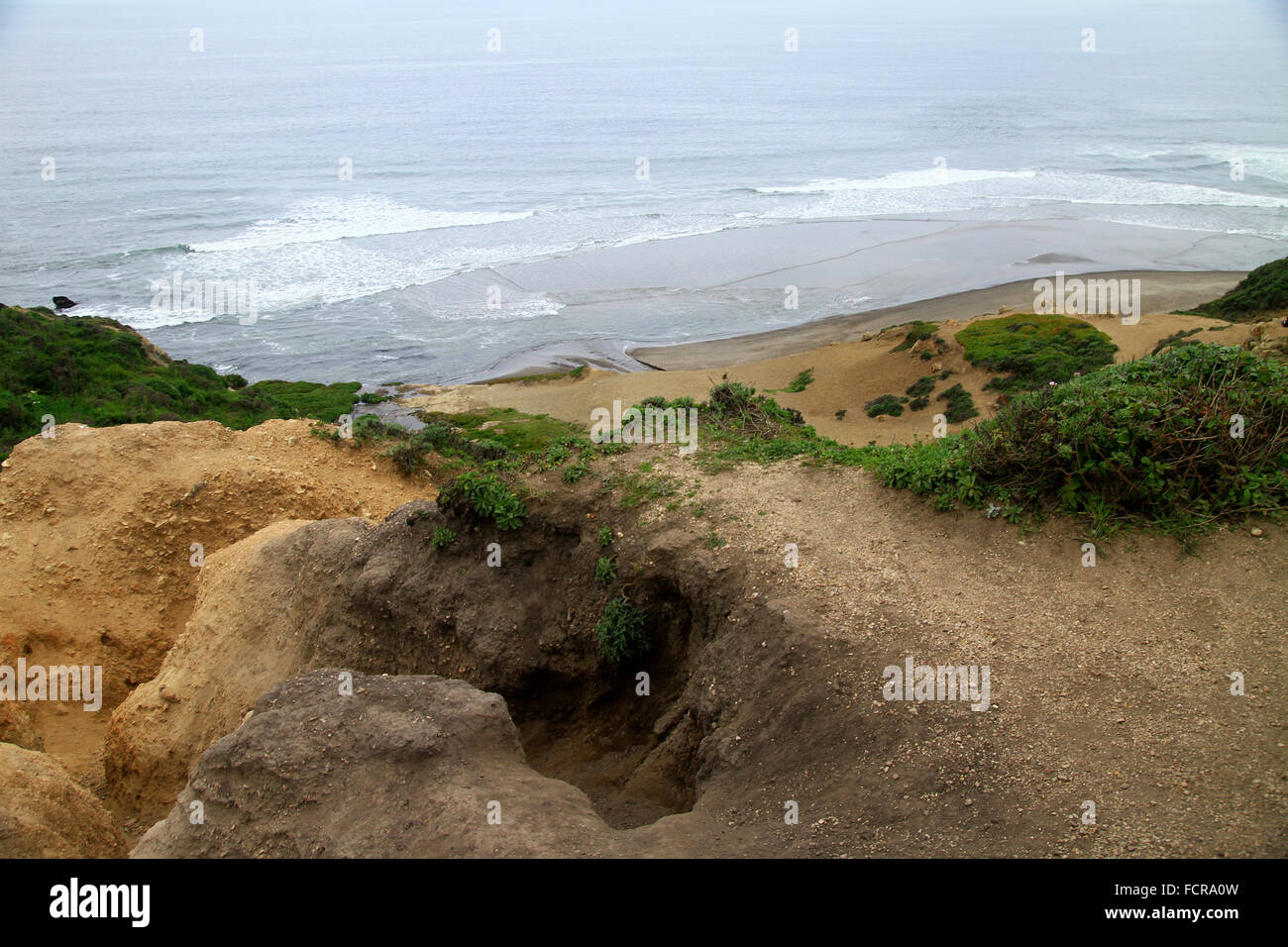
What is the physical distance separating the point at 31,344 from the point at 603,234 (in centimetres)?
3163

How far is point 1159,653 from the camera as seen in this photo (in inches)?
329

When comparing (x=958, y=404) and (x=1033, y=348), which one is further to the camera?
(x=1033, y=348)

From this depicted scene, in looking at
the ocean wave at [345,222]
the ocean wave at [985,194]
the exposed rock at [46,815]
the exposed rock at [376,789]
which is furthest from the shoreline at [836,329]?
the exposed rock at [376,789]

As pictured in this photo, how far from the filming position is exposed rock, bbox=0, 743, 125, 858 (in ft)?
29.4

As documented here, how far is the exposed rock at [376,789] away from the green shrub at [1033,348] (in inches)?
892

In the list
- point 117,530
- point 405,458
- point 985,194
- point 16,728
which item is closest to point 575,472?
point 405,458

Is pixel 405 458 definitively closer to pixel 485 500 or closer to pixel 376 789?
pixel 485 500

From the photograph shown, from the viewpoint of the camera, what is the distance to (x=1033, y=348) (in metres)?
29.2

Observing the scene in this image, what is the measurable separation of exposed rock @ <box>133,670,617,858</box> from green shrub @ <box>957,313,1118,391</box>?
74.3ft

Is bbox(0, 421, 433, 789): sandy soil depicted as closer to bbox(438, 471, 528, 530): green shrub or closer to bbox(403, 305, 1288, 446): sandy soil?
bbox(438, 471, 528, 530): green shrub

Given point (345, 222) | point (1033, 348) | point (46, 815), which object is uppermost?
point (345, 222)

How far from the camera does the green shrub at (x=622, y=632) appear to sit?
10.9 metres

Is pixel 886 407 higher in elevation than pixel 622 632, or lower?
higher

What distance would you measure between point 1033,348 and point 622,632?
23565mm
